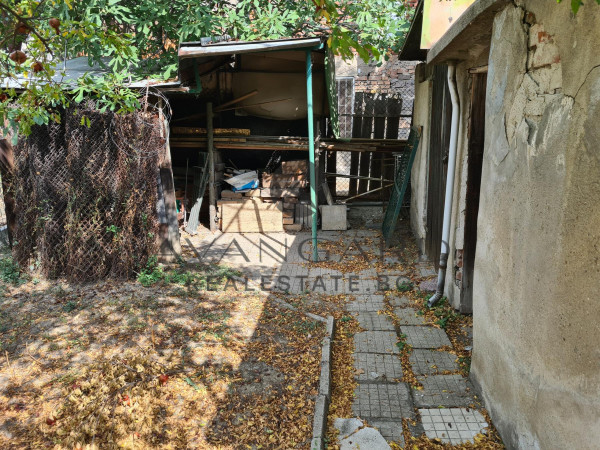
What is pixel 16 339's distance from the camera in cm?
470

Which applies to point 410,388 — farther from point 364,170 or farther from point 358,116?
point 358,116

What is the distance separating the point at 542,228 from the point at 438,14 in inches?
154

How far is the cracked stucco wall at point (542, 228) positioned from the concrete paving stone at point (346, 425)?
3.22ft

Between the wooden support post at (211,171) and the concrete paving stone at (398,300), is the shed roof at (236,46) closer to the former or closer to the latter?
the wooden support post at (211,171)

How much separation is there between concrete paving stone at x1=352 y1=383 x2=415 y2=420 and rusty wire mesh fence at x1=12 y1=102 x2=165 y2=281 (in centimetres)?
398

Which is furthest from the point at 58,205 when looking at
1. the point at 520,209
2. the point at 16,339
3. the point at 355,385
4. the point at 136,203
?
the point at 520,209

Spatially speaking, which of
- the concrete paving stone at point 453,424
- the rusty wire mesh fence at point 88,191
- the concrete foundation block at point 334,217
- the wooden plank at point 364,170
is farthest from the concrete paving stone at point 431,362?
the wooden plank at point 364,170

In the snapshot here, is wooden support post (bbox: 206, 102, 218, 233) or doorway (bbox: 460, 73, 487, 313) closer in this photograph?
doorway (bbox: 460, 73, 487, 313)

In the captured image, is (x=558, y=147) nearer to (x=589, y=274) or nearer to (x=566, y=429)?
(x=589, y=274)

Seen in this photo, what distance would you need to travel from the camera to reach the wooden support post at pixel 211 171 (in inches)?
347

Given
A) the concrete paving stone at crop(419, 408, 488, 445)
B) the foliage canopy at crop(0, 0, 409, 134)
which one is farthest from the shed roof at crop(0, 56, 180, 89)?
the concrete paving stone at crop(419, 408, 488, 445)

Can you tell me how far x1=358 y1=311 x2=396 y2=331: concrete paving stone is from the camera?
497 centimetres

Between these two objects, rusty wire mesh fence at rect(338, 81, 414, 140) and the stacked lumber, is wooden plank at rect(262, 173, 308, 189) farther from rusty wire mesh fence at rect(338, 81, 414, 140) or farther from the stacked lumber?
rusty wire mesh fence at rect(338, 81, 414, 140)

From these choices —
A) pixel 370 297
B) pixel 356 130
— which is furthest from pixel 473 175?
pixel 356 130
